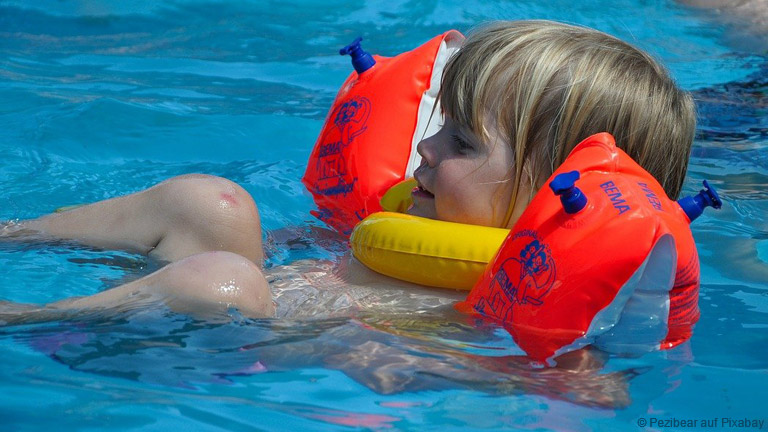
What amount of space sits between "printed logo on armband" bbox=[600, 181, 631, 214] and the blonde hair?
0.32 m

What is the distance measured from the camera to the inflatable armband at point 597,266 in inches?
94.4

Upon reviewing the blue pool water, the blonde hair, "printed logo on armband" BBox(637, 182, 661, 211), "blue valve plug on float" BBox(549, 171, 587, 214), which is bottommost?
the blue pool water

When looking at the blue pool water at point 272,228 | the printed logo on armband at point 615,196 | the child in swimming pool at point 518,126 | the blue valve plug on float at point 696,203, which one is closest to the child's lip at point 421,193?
the child in swimming pool at point 518,126

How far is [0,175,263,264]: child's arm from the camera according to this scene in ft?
9.82

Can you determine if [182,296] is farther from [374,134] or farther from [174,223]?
[374,134]

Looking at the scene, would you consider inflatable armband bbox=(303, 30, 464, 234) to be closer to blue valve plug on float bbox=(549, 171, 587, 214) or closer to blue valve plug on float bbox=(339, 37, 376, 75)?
blue valve plug on float bbox=(339, 37, 376, 75)

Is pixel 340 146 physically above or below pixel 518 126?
below

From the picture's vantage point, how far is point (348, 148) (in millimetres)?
3678

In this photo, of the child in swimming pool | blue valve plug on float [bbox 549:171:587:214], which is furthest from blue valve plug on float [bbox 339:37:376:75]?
blue valve plug on float [bbox 549:171:587:214]

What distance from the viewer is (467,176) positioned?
285cm

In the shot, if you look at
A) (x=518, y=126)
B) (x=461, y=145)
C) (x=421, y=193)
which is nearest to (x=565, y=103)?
(x=518, y=126)

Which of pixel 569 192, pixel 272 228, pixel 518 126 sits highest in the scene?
pixel 518 126

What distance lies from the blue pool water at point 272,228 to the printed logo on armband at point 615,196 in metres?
0.45

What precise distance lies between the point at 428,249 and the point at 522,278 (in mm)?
377
